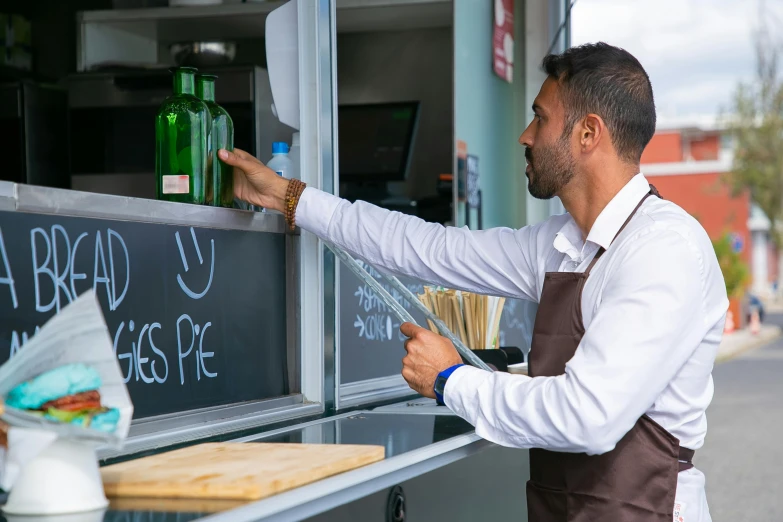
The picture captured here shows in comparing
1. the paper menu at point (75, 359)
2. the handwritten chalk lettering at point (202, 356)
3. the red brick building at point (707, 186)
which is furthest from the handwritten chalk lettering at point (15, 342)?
the red brick building at point (707, 186)

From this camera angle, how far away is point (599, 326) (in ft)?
6.01

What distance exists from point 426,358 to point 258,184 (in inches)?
23.2

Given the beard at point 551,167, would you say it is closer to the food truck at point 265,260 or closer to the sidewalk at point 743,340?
the food truck at point 265,260

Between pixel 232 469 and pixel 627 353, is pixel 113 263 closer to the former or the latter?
pixel 232 469

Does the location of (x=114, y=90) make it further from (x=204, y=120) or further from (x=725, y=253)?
(x=725, y=253)

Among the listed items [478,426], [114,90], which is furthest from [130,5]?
[478,426]

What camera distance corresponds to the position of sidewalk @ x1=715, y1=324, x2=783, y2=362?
16953mm

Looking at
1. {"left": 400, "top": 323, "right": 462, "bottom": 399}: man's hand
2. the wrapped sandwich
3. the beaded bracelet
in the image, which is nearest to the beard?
{"left": 400, "top": 323, "right": 462, "bottom": 399}: man's hand

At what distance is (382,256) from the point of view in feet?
8.36

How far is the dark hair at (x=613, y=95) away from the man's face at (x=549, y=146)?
0.07 ft

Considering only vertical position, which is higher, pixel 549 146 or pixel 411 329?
pixel 549 146

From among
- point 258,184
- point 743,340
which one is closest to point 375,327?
point 258,184

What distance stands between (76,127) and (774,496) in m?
4.90

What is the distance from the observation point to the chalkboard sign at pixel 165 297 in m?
1.70
